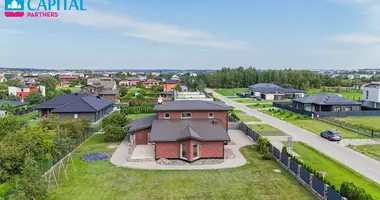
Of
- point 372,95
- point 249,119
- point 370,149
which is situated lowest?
point 249,119

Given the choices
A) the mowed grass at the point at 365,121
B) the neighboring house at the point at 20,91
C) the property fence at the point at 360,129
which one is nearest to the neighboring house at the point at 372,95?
the mowed grass at the point at 365,121

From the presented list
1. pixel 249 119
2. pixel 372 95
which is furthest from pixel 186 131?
pixel 372 95

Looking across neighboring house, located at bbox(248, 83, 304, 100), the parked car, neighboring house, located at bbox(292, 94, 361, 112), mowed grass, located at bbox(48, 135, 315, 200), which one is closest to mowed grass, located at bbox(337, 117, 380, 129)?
neighboring house, located at bbox(292, 94, 361, 112)

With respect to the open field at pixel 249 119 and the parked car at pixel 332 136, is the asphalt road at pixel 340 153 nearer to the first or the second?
the parked car at pixel 332 136

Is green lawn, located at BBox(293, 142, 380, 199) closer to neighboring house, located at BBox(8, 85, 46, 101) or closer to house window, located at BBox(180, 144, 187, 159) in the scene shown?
house window, located at BBox(180, 144, 187, 159)

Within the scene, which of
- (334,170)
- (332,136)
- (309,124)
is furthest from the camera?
(309,124)

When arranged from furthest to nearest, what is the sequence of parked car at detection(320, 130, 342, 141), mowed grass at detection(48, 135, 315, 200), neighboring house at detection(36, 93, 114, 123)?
neighboring house at detection(36, 93, 114, 123) < parked car at detection(320, 130, 342, 141) < mowed grass at detection(48, 135, 315, 200)

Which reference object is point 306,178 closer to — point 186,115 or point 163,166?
point 163,166
